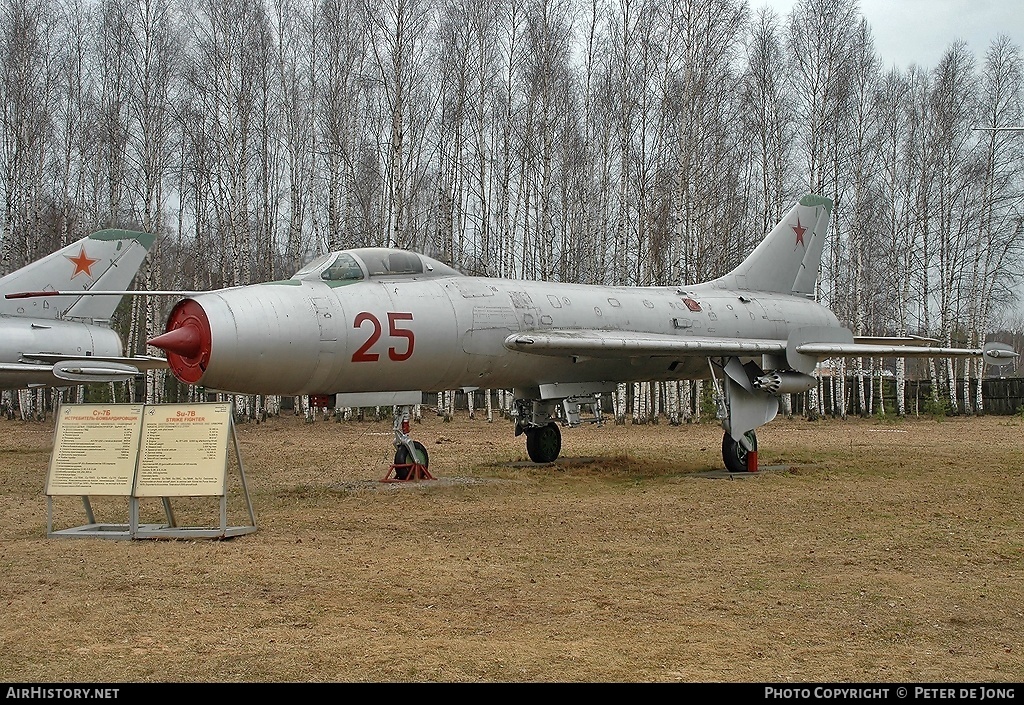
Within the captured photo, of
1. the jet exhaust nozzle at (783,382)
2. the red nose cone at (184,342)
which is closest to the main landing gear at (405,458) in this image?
the red nose cone at (184,342)

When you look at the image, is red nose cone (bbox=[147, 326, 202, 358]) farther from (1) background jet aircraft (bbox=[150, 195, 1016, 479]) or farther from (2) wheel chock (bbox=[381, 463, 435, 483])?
(2) wheel chock (bbox=[381, 463, 435, 483])

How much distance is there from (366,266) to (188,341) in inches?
105

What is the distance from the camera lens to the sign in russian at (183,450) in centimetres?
850

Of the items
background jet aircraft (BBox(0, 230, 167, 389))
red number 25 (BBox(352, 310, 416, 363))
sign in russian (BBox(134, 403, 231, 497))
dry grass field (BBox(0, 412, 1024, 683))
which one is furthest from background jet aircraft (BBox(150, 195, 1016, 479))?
background jet aircraft (BBox(0, 230, 167, 389))

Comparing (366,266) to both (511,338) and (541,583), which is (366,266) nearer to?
(511,338)

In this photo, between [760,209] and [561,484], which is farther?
[760,209]

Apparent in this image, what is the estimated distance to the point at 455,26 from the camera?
29.0 m

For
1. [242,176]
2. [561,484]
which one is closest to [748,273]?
[561,484]

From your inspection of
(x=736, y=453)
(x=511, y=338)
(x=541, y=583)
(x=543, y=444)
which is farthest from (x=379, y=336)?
(x=736, y=453)

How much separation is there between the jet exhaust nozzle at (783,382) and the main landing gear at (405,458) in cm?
519

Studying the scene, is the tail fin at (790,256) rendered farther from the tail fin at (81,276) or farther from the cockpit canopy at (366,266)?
→ the tail fin at (81,276)

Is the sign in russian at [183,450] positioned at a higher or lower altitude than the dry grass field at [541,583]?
higher
